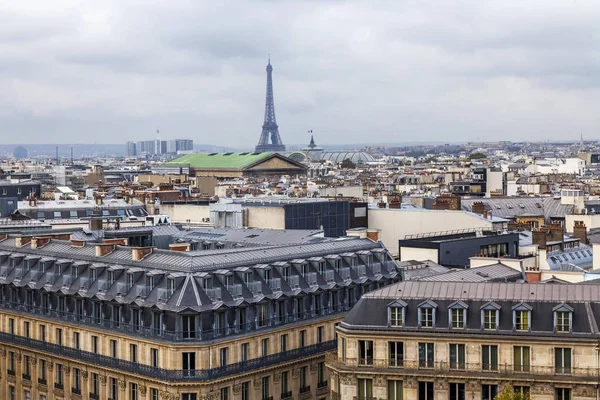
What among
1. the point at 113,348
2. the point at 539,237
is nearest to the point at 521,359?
the point at 113,348

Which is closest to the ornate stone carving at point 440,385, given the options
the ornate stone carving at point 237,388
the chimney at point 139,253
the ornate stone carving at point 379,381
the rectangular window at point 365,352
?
the ornate stone carving at point 379,381

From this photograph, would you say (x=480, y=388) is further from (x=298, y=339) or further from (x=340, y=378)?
(x=298, y=339)

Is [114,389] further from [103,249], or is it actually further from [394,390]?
[394,390]

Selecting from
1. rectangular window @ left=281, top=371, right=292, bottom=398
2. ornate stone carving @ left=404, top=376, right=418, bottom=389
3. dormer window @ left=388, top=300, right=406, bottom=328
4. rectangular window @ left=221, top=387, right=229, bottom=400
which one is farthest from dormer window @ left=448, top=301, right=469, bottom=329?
rectangular window @ left=281, top=371, right=292, bottom=398

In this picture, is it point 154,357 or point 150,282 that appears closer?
point 154,357

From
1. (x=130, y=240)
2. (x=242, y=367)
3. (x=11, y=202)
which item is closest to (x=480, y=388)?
(x=242, y=367)
